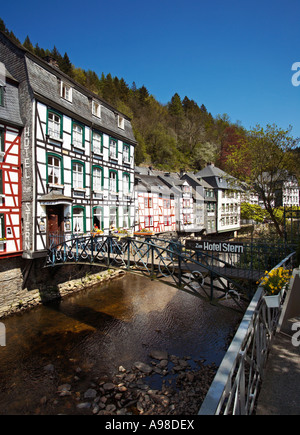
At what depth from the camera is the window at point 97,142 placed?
18706 mm

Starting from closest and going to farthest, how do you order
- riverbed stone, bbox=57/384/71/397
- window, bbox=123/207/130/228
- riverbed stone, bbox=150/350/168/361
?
riverbed stone, bbox=57/384/71/397, riverbed stone, bbox=150/350/168/361, window, bbox=123/207/130/228

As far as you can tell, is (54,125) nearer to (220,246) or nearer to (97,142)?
(97,142)

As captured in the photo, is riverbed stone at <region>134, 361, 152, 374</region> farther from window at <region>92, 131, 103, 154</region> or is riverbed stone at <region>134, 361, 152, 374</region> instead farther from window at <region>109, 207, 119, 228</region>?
window at <region>92, 131, 103, 154</region>

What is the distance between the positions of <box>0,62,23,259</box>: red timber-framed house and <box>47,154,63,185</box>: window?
159cm

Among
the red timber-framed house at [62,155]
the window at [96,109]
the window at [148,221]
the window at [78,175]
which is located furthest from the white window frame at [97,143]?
the window at [148,221]

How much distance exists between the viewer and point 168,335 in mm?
11648

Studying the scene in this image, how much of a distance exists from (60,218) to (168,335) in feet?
31.6

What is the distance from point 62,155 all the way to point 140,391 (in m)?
13.4

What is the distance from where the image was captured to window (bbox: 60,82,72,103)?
53.5 ft

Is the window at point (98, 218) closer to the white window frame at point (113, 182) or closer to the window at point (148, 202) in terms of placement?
the white window frame at point (113, 182)

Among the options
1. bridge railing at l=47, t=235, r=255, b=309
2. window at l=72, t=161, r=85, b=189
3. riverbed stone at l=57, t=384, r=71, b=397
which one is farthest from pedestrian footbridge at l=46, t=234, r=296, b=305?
riverbed stone at l=57, t=384, r=71, b=397

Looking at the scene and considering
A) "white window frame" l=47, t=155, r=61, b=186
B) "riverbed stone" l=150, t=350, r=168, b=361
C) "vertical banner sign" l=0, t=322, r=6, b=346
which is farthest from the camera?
"white window frame" l=47, t=155, r=61, b=186
